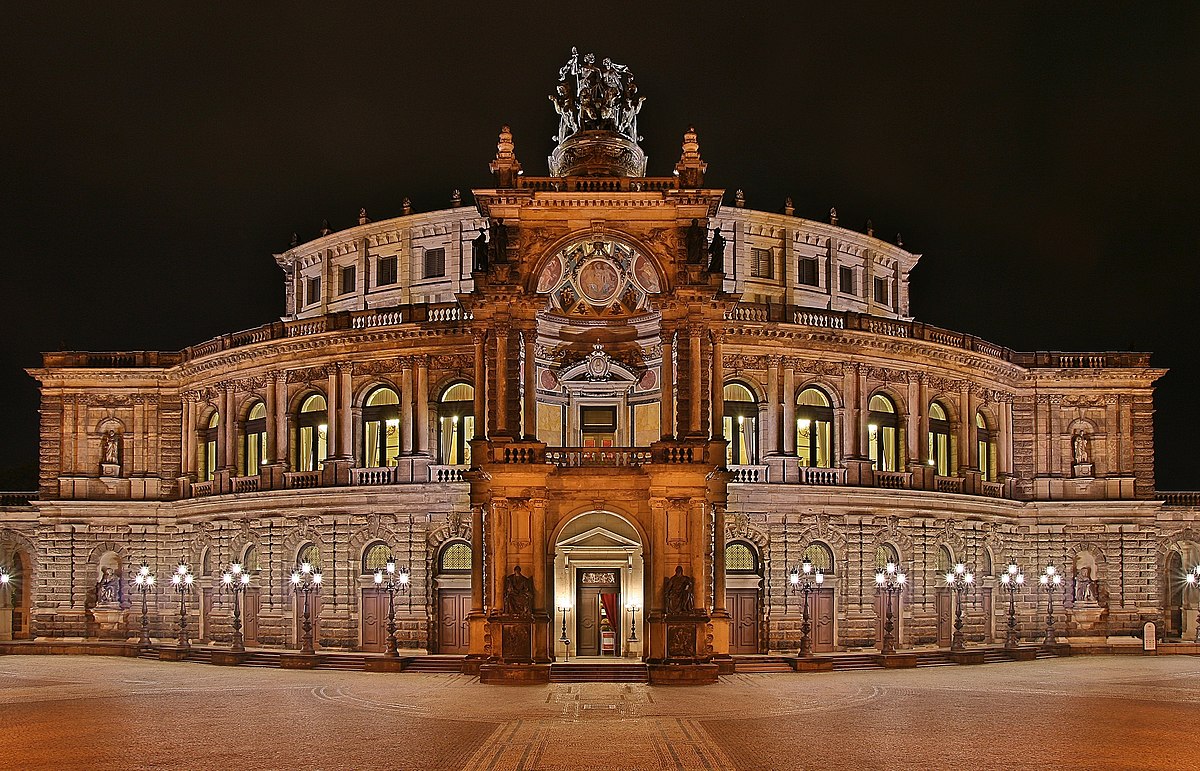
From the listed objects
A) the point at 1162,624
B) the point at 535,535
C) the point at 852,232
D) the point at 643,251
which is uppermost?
the point at 852,232

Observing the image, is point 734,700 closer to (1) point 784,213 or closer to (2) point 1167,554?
(1) point 784,213

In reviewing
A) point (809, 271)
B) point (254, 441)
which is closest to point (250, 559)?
point (254, 441)

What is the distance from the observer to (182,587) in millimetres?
60906

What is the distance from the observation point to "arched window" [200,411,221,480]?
6512 cm

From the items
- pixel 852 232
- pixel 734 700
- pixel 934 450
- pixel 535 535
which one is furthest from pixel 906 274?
pixel 734 700

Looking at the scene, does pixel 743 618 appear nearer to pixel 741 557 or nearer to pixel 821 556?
pixel 741 557

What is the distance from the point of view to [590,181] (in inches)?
1786

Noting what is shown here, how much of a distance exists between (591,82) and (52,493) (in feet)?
118

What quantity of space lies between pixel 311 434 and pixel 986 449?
32849 millimetres

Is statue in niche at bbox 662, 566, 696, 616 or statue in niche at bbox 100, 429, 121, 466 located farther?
statue in niche at bbox 100, 429, 121, 466

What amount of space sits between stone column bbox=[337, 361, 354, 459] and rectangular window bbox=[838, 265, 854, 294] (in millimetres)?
26000

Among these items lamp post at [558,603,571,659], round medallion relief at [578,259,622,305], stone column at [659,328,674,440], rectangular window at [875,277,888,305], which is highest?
rectangular window at [875,277,888,305]

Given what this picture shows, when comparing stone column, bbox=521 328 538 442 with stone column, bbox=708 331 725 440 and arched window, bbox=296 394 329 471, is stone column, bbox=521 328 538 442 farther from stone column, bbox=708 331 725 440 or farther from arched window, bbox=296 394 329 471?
arched window, bbox=296 394 329 471

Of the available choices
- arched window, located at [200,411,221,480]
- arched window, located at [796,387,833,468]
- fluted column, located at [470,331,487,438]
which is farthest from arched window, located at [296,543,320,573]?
arched window, located at [796,387,833,468]
